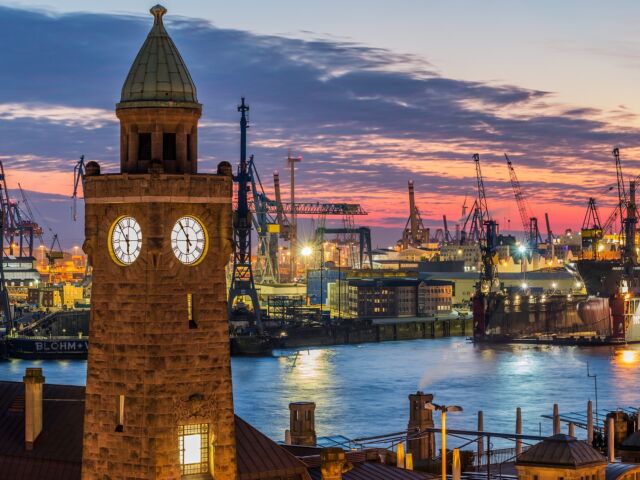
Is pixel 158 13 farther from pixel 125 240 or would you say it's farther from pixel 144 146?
pixel 125 240

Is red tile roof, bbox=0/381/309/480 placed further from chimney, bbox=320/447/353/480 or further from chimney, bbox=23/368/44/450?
chimney, bbox=320/447/353/480

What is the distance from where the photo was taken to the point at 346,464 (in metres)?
18.2

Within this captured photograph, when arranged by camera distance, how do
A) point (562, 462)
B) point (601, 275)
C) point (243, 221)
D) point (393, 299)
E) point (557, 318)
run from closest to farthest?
point (562, 462) → point (243, 221) → point (557, 318) → point (601, 275) → point (393, 299)

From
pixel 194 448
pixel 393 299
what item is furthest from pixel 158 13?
pixel 393 299

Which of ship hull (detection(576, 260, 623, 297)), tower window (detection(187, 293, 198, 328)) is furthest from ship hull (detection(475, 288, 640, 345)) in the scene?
tower window (detection(187, 293, 198, 328))

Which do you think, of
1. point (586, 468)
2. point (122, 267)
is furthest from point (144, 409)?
point (586, 468)

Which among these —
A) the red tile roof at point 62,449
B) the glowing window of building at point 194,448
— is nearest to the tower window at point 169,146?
the glowing window of building at point 194,448

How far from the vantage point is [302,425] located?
28141 mm

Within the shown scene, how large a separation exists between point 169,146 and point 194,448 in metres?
3.51

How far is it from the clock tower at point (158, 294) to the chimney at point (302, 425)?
37.9 feet

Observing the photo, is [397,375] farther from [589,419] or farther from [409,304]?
[409,304]

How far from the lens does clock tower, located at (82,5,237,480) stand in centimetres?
1584

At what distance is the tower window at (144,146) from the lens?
53.3 ft

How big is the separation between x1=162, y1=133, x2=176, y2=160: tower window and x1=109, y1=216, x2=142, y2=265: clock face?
2.80 feet
